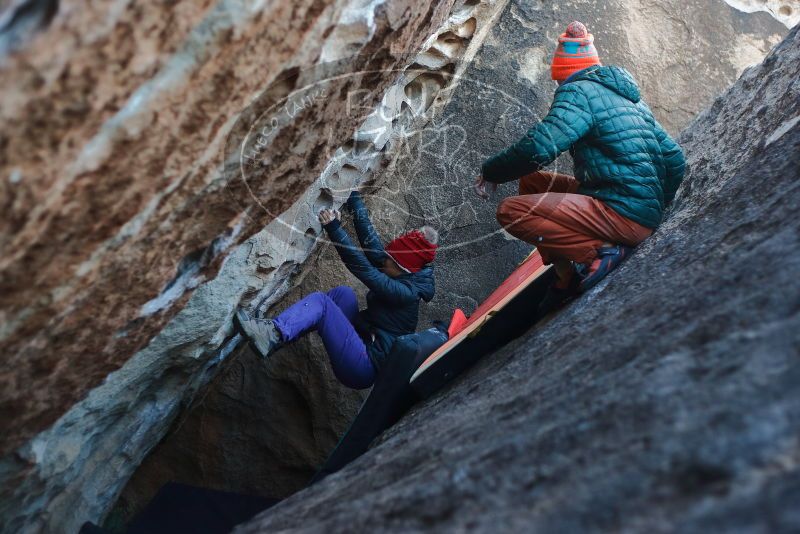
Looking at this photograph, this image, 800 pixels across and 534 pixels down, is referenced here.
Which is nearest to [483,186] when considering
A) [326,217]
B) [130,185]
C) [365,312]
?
[326,217]

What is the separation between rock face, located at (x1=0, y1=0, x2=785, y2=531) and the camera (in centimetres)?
146

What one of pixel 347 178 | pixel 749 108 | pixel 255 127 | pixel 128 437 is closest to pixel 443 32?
pixel 347 178

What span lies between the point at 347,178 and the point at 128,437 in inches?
58.5

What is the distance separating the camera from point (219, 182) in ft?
6.82

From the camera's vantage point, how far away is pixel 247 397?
4.46m

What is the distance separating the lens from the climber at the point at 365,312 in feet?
10.6

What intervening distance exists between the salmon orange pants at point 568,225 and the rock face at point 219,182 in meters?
0.69

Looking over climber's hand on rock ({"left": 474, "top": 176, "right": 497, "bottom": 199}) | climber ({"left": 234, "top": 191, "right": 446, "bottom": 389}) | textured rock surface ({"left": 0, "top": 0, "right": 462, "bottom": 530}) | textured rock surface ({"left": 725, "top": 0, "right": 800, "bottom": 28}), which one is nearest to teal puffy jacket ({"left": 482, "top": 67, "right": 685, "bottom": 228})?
climber's hand on rock ({"left": 474, "top": 176, "right": 497, "bottom": 199})

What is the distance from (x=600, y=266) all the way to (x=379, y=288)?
0.95m

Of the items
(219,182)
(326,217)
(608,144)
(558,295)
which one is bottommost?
(558,295)

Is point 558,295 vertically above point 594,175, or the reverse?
point 594,175

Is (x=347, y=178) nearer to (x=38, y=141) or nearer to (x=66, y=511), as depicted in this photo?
(x=66, y=511)

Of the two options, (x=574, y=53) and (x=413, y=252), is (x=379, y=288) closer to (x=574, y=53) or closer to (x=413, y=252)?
(x=413, y=252)

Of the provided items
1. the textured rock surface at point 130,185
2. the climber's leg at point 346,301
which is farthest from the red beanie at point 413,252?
the textured rock surface at point 130,185
